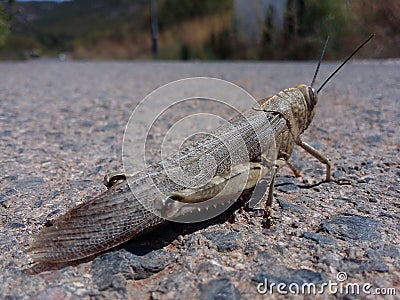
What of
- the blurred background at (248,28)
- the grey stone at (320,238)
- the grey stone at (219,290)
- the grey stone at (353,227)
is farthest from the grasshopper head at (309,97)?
the grey stone at (219,290)

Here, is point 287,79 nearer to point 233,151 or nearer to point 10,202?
point 233,151

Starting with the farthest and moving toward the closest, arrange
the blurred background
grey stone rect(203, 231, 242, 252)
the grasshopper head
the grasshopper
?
the blurred background
the grasshopper head
grey stone rect(203, 231, 242, 252)
the grasshopper

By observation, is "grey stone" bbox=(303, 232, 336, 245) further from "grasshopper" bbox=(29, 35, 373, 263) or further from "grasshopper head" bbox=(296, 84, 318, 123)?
"grasshopper head" bbox=(296, 84, 318, 123)

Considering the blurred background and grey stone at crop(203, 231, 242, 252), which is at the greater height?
the blurred background

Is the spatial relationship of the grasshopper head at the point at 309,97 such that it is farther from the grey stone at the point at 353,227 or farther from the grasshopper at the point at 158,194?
the grey stone at the point at 353,227

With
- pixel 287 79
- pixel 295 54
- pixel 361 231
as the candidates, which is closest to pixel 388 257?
pixel 361 231

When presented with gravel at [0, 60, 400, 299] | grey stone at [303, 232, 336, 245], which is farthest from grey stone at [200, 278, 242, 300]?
grey stone at [303, 232, 336, 245]

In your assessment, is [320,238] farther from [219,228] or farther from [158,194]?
[158,194]
